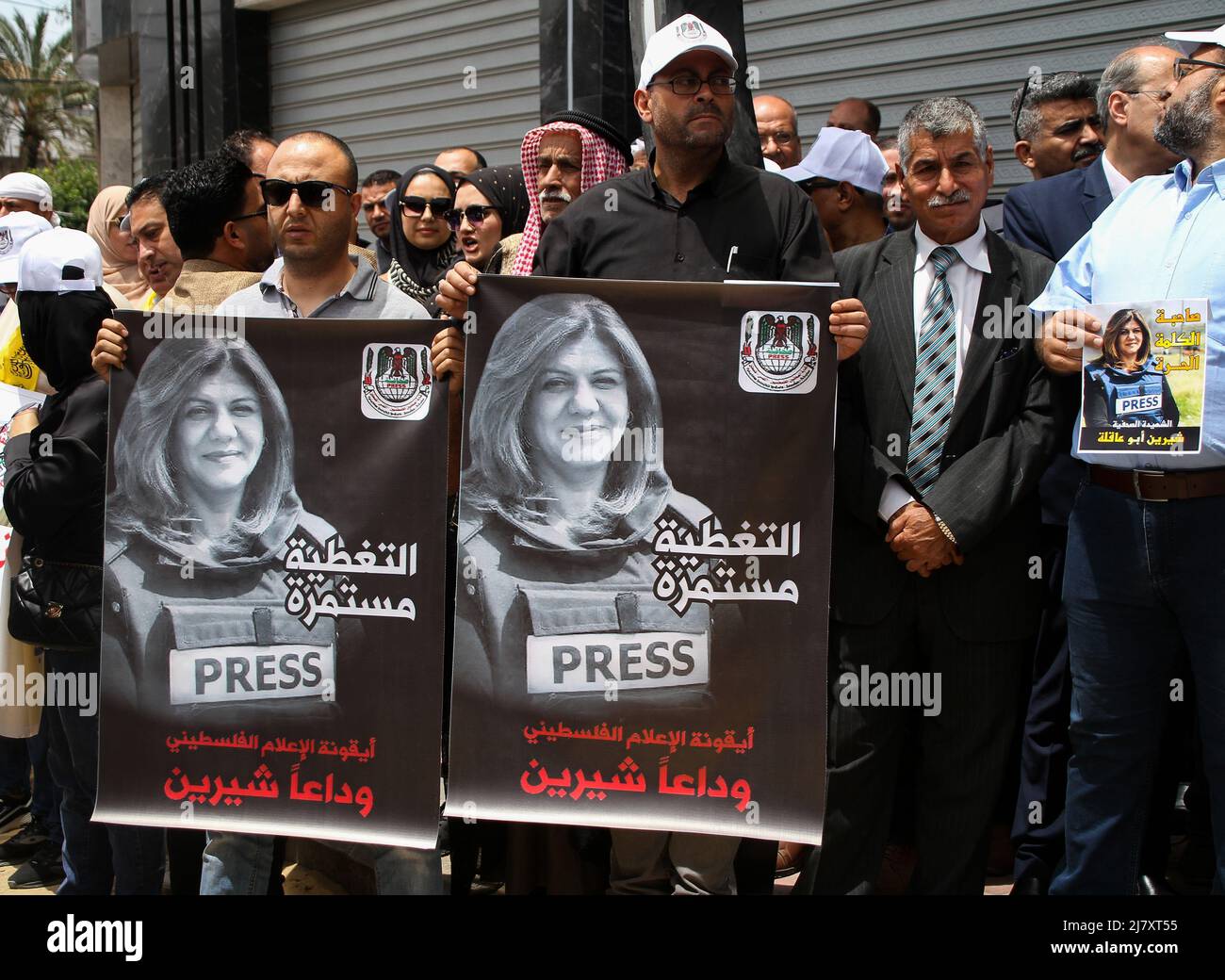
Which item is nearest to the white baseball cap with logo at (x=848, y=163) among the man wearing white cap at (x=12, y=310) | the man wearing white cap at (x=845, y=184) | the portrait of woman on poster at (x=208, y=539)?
the man wearing white cap at (x=845, y=184)

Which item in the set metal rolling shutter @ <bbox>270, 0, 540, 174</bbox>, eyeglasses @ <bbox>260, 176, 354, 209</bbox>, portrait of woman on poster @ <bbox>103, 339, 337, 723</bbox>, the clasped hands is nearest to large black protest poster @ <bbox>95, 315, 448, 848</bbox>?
portrait of woman on poster @ <bbox>103, 339, 337, 723</bbox>

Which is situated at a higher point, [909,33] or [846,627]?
[909,33]

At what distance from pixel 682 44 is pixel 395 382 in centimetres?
123

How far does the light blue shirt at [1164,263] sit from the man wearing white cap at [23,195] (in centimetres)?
543

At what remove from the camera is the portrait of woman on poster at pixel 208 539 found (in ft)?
11.4

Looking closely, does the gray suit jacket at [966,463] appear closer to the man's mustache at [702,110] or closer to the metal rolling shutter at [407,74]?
the man's mustache at [702,110]

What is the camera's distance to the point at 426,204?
5.61m

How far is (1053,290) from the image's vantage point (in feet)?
11.5

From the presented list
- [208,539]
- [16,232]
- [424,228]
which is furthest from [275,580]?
[16,232]

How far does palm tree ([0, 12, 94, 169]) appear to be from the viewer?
3709 cm

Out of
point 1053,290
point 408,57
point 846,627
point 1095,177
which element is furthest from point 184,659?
point 408,57

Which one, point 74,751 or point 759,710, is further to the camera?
point 74,751

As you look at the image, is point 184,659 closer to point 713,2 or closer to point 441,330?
point 441,330

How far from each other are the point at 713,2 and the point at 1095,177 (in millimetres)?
1805
